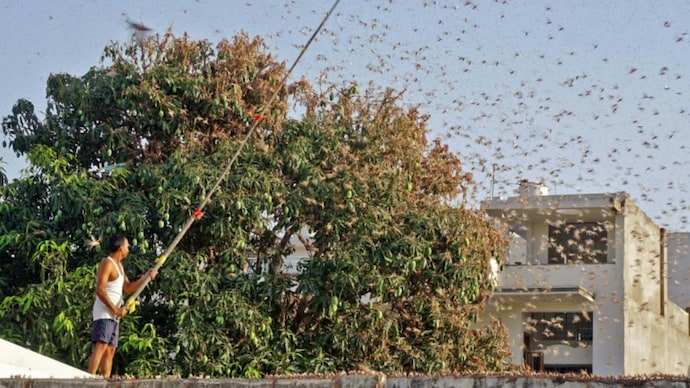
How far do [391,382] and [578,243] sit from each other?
20843 mm

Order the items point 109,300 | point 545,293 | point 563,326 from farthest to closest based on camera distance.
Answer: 1. point 563,326
2. point 545,293
3. point 109,300

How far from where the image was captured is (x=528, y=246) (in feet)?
89.8

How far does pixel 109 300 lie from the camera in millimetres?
9422

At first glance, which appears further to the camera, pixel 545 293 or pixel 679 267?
pixel 679 267

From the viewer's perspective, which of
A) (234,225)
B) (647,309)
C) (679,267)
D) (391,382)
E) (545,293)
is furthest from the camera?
(679,267)

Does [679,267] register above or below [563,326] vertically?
above

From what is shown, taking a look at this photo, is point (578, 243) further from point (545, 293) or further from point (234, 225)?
point (234, 225)

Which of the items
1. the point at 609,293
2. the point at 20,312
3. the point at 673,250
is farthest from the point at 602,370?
the point at 20,312

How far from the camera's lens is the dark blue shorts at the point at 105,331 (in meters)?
9.48

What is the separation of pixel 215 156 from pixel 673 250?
20.7m

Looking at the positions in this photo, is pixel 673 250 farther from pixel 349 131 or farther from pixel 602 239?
pixel 349 131

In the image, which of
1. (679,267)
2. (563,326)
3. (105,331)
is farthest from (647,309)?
(105,331)

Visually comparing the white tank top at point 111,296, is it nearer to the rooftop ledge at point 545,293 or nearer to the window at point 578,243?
the rooftop ledge at point 545,293

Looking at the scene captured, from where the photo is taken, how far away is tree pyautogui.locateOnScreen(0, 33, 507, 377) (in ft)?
50.8
